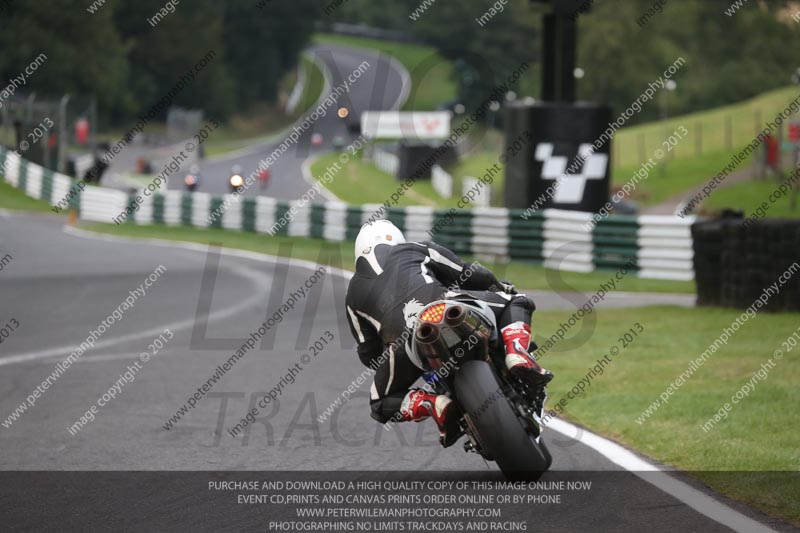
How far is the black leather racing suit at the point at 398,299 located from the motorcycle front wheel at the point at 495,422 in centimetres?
55

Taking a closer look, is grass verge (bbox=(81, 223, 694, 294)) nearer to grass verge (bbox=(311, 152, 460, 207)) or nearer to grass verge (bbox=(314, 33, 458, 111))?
grass verge (bbox=(311, 152, 460, 207))

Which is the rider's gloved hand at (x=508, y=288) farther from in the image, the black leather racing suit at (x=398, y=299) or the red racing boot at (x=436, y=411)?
the red racing boot at (x=436, y=411)

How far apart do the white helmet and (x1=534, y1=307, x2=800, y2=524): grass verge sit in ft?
6.40

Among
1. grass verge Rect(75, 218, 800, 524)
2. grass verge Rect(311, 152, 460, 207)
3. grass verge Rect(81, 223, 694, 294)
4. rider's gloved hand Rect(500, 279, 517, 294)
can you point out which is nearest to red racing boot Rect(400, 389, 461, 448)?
rider's gloved hand Rect(500, 279, 517, 294)

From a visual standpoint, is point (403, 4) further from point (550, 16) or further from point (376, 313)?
point (376, 313)

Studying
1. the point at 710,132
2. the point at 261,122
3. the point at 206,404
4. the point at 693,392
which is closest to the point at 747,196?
the point at 710,132

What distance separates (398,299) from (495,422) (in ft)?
3.25

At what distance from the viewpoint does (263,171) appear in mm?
55844

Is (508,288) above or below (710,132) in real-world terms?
above

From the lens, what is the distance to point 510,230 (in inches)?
850

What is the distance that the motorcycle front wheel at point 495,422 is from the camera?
5.99m

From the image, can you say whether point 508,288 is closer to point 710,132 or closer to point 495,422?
point 495,422

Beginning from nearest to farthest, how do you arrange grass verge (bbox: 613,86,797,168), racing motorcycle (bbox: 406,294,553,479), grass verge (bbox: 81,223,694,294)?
racing motorcycle (bbox: 406,294,553,479)
grass verge (bbox: 81,223,694,294)
grass verge (bbox: 613,86,797,168)

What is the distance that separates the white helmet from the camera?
6.88 meters
